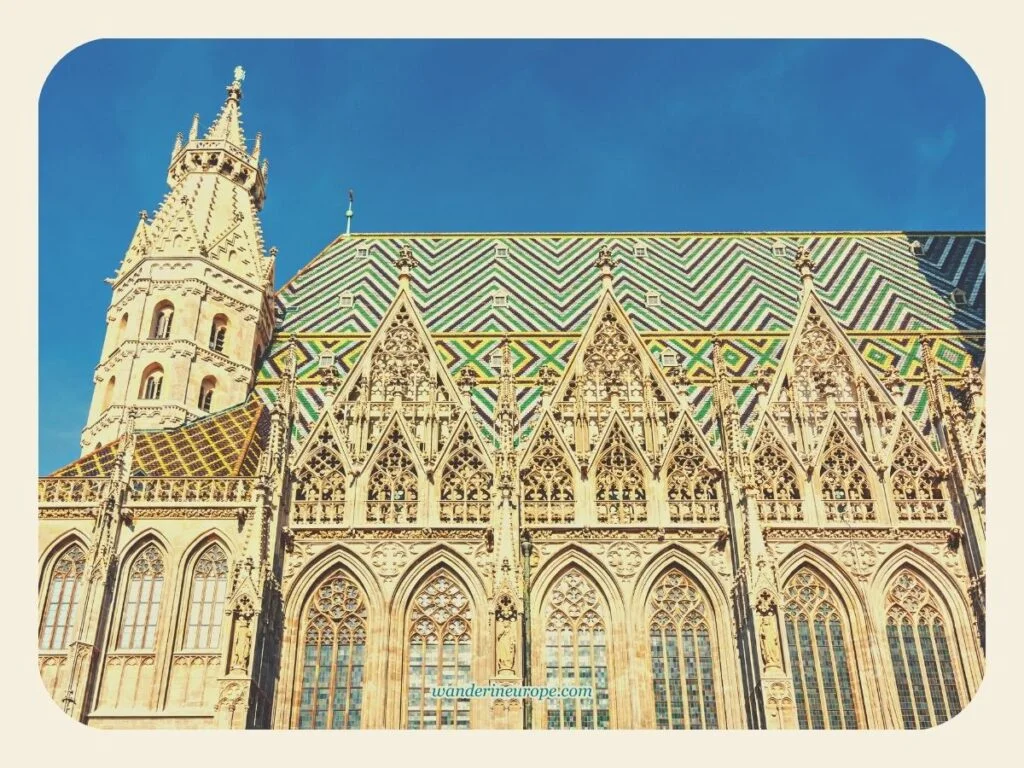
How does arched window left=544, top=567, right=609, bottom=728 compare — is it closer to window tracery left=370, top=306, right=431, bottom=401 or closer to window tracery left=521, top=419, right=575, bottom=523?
window tracery left=521, top=419, right=575, bottom=523

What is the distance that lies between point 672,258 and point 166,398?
14682mm

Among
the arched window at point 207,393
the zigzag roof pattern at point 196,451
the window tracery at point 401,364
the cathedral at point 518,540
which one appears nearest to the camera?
the cathedral at point 518,540

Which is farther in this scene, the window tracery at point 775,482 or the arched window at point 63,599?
the window tracery at point 775,482

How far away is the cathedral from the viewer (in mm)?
15930

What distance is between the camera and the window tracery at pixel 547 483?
58.6 ft

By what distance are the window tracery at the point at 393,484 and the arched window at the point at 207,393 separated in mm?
5497

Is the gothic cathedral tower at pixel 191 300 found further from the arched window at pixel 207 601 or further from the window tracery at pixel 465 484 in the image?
the window tracery at pixel 465 484

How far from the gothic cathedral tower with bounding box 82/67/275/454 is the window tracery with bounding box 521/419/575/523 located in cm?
761

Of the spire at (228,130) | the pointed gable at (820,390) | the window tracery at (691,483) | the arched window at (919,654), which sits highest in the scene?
the spire at (228,130)

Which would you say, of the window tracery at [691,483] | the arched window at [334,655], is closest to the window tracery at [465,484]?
the arched window at [334,655]

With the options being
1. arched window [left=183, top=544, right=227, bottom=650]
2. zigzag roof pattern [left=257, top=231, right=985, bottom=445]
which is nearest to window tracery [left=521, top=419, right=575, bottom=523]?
zigzag roof pattern [left=257, top=231, right=985, bottom=445]

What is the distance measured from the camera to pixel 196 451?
1912 cm

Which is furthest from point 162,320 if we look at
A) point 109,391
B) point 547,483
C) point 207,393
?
point 547,483

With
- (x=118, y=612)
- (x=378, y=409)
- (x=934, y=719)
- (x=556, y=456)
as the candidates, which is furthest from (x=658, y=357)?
(x=118, y=612)
